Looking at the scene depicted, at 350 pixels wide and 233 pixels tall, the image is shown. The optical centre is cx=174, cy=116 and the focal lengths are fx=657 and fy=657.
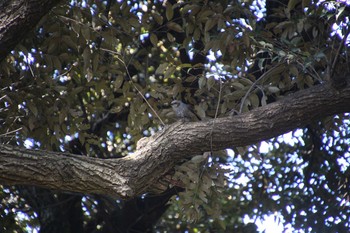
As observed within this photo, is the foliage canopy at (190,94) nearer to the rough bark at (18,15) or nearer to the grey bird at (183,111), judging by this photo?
the grey bird at (183,111)

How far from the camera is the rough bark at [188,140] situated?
10.8 ft

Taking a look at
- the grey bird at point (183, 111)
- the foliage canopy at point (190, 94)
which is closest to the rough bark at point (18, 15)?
the foliage canopy at point (190, 94)

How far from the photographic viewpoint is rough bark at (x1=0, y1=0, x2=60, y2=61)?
317 cm

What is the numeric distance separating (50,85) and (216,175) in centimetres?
120

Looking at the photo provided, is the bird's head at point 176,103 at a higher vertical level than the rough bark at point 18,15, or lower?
lower

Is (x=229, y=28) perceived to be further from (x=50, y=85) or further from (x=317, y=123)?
(x=317, y=123)

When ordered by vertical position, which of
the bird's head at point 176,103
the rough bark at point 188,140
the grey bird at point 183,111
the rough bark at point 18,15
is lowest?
the rough bark at point 188,140

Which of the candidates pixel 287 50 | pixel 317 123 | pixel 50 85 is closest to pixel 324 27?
pixel 287 50

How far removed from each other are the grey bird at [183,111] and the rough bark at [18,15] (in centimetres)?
112

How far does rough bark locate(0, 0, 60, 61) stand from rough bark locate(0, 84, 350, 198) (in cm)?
63

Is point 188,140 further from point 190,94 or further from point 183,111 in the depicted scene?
point 190,94

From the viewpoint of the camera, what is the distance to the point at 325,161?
557 cm

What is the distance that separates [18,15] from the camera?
125 inches

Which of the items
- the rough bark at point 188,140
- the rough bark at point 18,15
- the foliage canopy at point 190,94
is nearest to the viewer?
the rough bark at point 18,15
